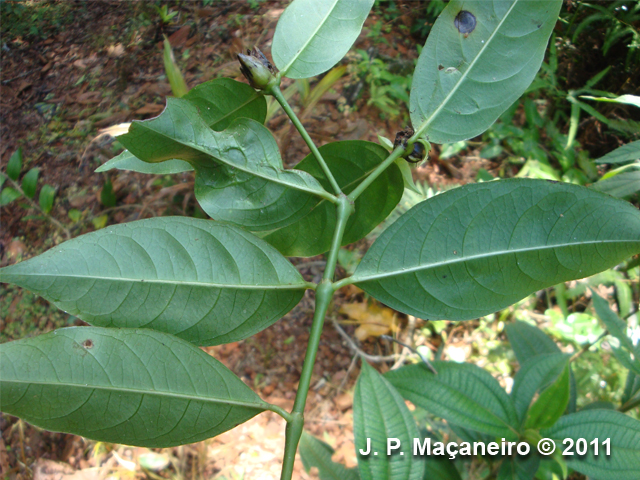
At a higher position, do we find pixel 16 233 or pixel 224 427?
pixel 224 427

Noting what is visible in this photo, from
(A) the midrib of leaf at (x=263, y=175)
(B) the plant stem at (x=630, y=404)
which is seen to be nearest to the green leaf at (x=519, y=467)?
(B) the plant stem at (x=630, y=404)

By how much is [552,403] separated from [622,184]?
674 mm

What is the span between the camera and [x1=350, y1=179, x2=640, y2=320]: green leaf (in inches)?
20.8

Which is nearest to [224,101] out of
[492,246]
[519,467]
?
[492,246]

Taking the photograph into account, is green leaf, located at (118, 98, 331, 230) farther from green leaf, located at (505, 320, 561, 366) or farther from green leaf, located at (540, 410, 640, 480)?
green leaf, located at (505, 320, 561, 366)

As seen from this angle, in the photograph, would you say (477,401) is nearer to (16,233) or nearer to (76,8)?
(16,233)

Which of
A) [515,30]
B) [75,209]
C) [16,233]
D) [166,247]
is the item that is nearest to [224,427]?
[166,247]

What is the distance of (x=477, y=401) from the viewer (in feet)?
2.88

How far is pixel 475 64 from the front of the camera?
Result: 0.60m

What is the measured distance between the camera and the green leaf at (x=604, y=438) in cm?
74

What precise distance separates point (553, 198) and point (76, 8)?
3.28 metres

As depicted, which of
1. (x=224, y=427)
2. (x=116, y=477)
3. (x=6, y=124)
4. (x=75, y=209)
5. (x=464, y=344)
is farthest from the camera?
(x=6, y=124)

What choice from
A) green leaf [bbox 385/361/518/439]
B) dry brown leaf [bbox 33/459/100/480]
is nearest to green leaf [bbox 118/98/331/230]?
green leaf [bbox 385/361/518/439]

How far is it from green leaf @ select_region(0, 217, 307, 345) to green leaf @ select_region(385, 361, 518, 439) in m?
0.49
